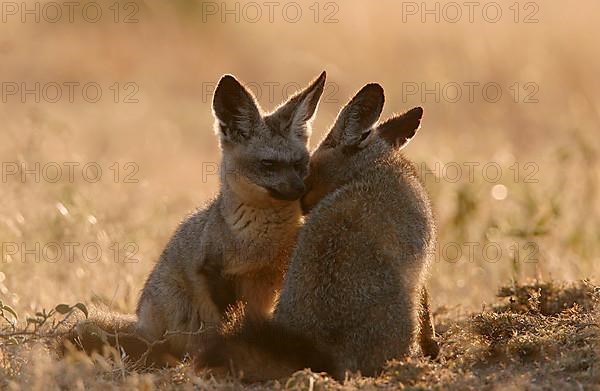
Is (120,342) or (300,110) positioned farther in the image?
(300,110)

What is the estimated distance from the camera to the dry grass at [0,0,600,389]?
6258mm

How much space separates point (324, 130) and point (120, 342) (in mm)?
3300

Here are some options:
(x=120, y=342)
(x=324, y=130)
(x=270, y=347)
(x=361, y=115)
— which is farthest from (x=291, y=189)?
(x=324, y=130)

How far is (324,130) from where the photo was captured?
9.58m

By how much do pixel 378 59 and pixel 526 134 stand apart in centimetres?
376

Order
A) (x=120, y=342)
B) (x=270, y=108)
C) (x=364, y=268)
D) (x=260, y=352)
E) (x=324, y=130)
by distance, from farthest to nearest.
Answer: (x=270, y=108), (x=324, y=130), (x=120, y=342), (x=364, y=268), (x=260, y=352)

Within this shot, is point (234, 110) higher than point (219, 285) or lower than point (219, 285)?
higher

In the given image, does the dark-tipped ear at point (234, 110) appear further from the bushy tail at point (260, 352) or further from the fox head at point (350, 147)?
the bushy tail at point (260, 352)

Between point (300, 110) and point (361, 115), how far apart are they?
0.60 metres

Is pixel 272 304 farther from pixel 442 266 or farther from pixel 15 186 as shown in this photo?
pixel 15 186

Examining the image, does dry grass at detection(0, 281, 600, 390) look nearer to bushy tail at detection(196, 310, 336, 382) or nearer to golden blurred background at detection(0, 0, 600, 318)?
bushy tail at detection(196, 310, 336, 382)

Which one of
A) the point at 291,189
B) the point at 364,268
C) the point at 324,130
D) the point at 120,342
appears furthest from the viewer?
the point at 324,130

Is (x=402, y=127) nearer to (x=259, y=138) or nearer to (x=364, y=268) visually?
(x=259, y=138)

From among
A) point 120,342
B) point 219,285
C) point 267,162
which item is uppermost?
point 267,162
